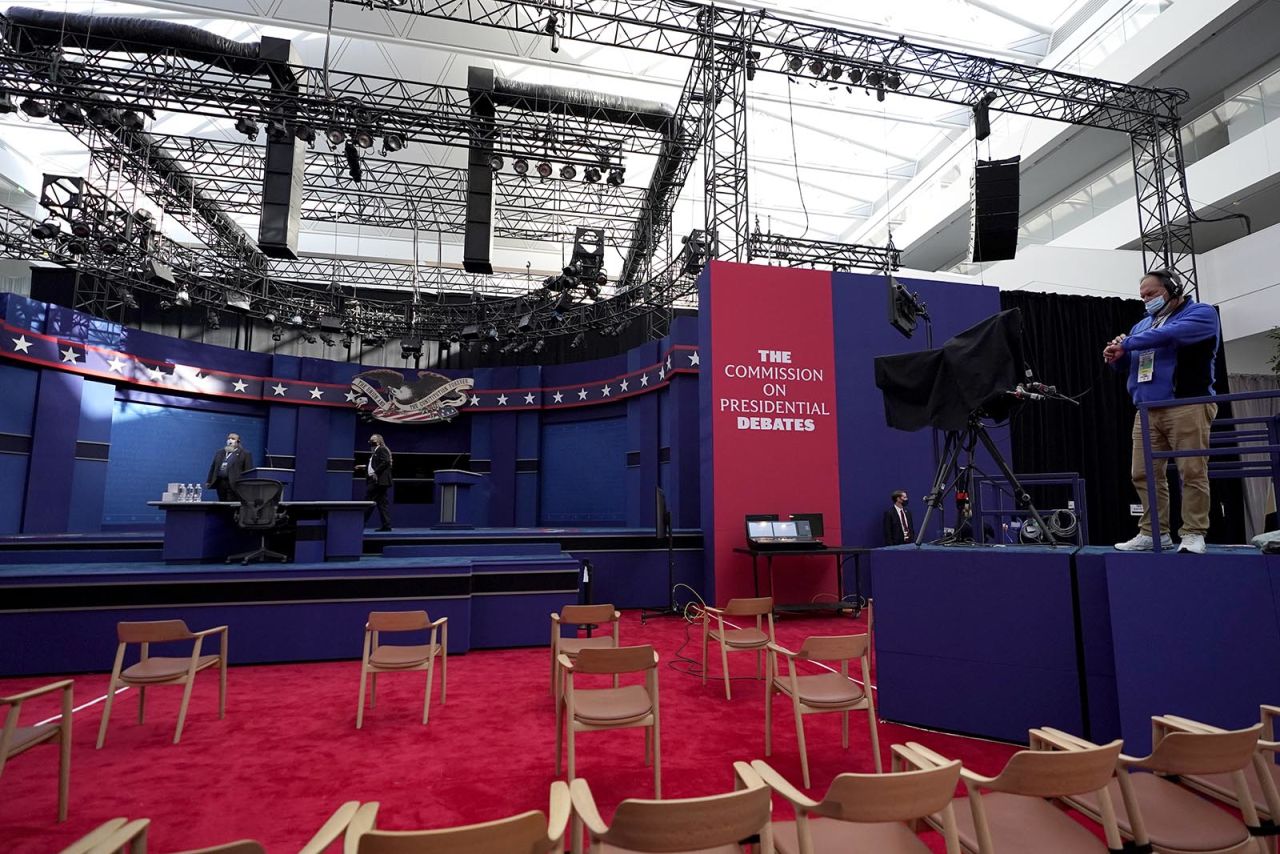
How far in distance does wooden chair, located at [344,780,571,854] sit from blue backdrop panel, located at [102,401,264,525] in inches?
594

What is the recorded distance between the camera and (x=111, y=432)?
12719 mm

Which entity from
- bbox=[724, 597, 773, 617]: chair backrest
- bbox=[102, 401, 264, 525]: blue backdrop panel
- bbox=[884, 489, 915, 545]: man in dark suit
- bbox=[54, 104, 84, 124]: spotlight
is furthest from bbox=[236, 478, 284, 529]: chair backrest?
bbox=[102, 401, 264, 525]: blue backdrop panel

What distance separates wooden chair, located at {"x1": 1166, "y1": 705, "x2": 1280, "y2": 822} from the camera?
1986 millimetres

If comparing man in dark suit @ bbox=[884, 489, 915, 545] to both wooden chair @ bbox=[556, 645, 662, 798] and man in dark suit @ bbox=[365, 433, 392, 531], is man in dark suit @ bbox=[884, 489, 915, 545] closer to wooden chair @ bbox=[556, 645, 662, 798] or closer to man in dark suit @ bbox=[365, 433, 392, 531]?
wooden chair @ bbox=[556, 645, 662, 798]

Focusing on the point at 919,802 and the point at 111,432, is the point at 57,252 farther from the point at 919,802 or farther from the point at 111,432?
the point at 919,802

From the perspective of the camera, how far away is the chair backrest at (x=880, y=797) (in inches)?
66.1

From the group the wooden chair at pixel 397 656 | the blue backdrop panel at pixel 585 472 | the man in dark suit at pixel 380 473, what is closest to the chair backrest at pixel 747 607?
the wooden chair at pixel 397 656

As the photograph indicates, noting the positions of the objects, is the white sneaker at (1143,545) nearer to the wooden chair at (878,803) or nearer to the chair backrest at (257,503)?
the wooden chair at (878,803)

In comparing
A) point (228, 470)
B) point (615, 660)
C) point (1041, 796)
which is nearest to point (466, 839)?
point (1041, 796)

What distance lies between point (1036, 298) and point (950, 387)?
934 cm

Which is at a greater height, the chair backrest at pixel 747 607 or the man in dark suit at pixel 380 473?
the man in dark suit at pixel 380 473

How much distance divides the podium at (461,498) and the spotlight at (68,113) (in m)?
7.13

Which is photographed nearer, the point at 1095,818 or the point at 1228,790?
the point at 1095,818

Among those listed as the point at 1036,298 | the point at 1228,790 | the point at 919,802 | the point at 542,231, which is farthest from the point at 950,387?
the point at 542,231
